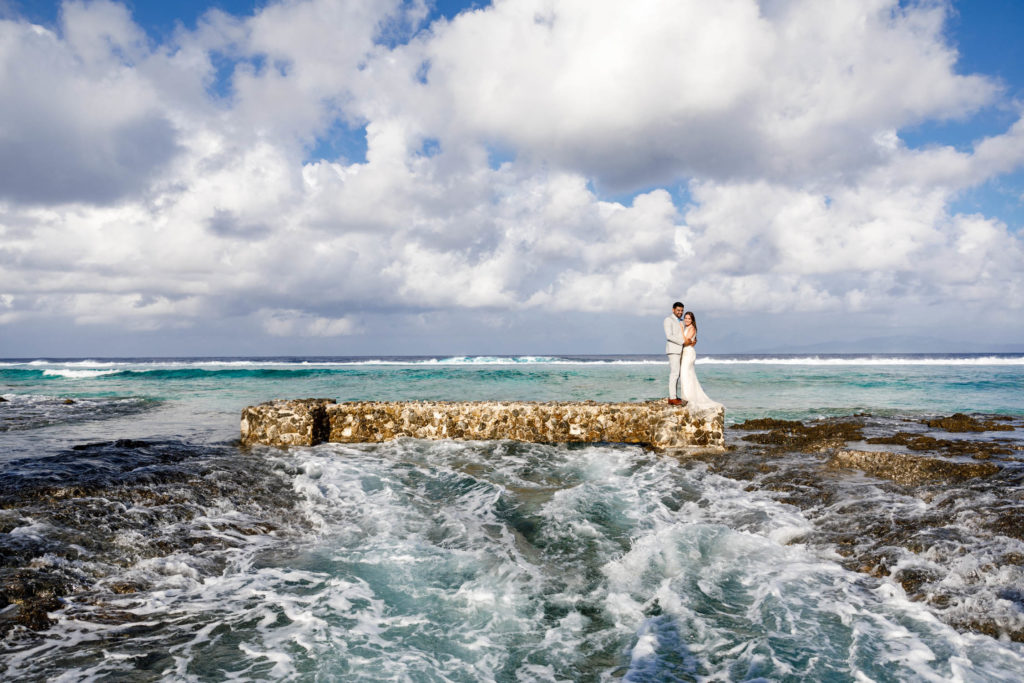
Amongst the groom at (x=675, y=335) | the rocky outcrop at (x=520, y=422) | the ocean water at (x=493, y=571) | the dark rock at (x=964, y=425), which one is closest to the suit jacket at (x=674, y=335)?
the groom at (x=675, y=335)

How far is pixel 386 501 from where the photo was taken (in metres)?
6.31

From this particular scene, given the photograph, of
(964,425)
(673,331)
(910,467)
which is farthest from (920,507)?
(964,425)

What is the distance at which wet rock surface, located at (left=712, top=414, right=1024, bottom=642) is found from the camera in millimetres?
3869

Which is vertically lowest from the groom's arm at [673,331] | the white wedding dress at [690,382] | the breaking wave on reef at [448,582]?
the breaking wave on reef at [448,582]

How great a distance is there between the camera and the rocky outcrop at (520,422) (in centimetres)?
928

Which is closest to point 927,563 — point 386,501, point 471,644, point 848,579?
point 848,579

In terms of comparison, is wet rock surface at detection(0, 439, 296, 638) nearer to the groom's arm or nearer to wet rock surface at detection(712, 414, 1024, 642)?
wet rock surface at detection(712, 414, 1024, 642)

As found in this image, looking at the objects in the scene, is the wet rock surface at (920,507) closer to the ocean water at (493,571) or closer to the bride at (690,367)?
the ocean water at (493,571)

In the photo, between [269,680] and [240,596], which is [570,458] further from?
[269,680]

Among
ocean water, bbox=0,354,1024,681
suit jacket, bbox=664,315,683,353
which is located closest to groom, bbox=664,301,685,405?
suit jacket, bbox=664,315,683,353

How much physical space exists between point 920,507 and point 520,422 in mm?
5704

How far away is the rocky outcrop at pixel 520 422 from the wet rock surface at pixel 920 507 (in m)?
0.87

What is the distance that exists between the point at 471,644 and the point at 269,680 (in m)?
1.17

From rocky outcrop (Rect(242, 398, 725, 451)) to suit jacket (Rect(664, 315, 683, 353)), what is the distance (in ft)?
4.44
